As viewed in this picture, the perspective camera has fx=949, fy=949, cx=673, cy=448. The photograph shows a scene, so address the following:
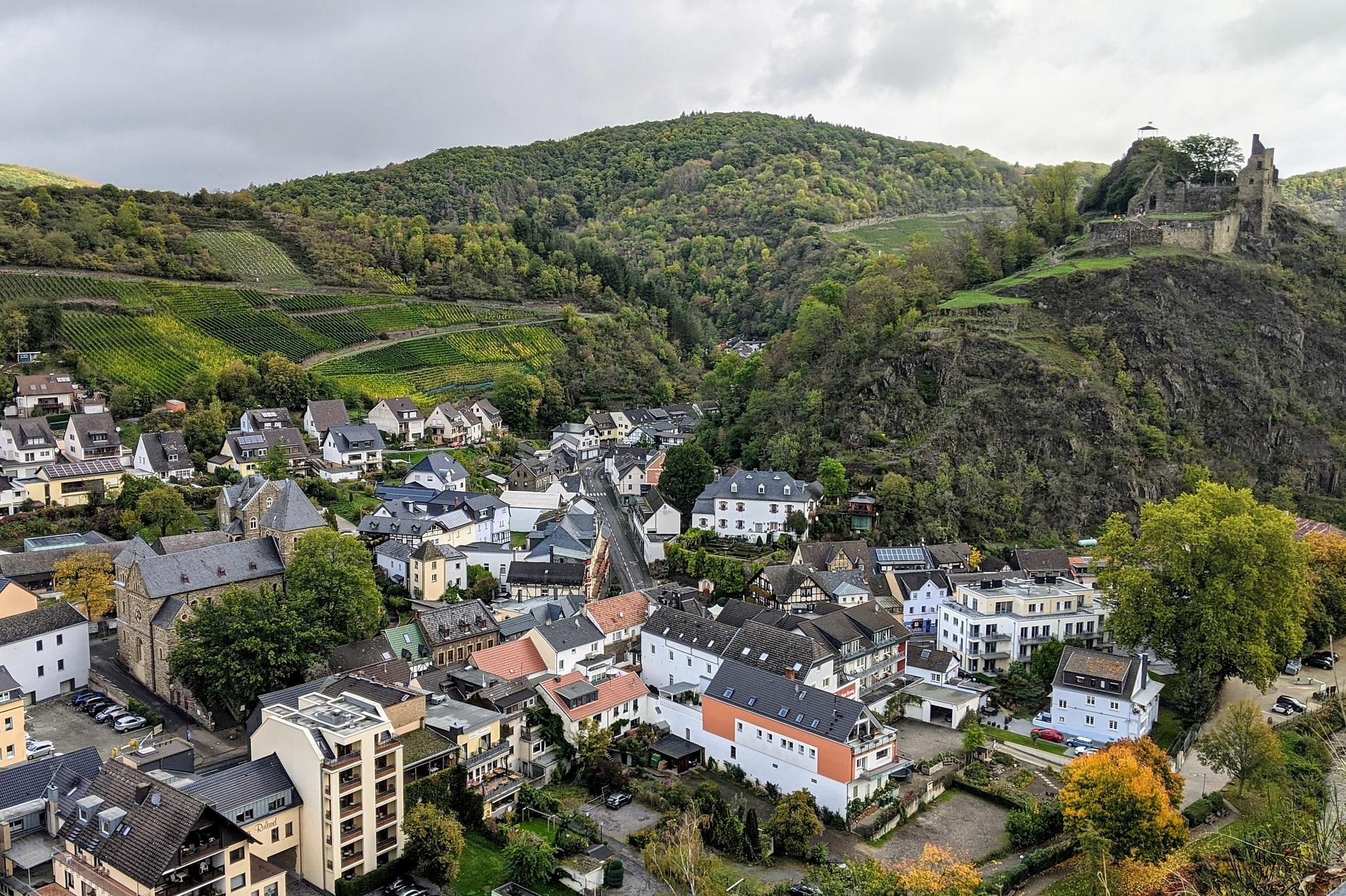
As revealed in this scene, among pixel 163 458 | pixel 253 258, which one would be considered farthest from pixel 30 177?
pixel 163 458

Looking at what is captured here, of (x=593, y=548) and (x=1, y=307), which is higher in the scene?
(x=1, y=307)

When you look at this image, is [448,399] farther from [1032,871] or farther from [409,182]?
[409,182]

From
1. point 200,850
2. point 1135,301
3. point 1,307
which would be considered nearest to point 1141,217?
point 1135,301

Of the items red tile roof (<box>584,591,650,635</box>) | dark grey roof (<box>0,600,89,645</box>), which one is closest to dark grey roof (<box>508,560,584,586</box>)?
red tile roof (<box>584,591,650,635</box>)

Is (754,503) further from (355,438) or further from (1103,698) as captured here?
(355,438)

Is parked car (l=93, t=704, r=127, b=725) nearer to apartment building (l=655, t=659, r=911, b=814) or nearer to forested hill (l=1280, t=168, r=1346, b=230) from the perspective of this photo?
apartment building (l=655, t=659, r=911, b=814)

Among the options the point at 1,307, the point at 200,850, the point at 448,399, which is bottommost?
the point at 200,850

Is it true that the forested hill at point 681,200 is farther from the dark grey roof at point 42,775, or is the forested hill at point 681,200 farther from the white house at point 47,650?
the dark grey roof at point 42,775
